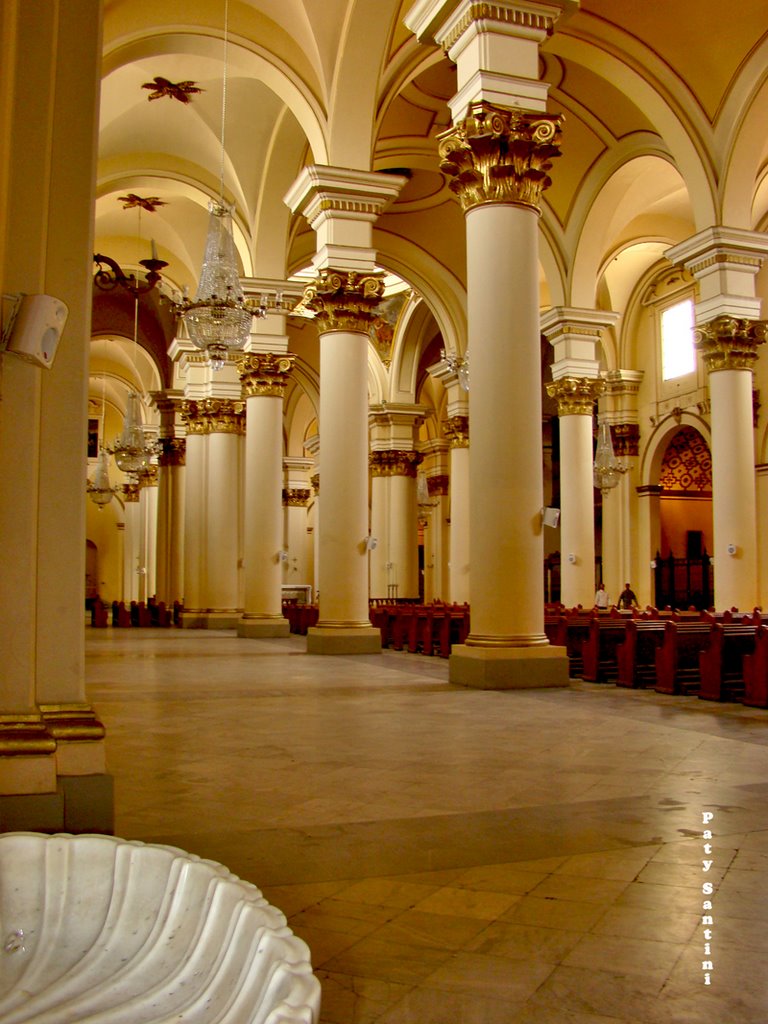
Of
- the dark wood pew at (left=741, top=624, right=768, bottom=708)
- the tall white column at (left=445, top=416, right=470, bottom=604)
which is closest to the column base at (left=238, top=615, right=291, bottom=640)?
the tall white column at (left=445, top=416, right=470, bottom=604)

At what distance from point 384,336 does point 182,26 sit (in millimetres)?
13719

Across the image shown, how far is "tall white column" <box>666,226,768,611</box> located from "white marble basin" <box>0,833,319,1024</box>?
12.6 m

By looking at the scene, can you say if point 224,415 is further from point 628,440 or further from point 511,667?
point 511,667

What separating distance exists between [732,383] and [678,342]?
29.1ft

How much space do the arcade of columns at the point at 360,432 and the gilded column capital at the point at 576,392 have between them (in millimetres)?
28

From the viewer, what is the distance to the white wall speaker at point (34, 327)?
3.22 metres

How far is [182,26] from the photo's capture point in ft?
39.1

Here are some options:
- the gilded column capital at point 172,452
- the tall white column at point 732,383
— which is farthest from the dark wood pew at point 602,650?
the gilded column capital at point 172,452

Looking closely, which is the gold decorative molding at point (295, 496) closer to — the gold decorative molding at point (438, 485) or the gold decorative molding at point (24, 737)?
the gold decorative molding at point (438, 485)

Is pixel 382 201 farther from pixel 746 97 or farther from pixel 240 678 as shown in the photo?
pixel 240 678

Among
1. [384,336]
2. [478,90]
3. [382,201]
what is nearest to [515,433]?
[478,90]

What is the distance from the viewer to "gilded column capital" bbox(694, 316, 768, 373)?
13.5 metres

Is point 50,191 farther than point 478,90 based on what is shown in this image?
No

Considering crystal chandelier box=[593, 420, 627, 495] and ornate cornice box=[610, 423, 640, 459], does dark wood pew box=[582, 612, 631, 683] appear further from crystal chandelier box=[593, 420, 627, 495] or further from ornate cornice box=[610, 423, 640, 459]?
ornate cornice box=[610, 423, 640, 459]
